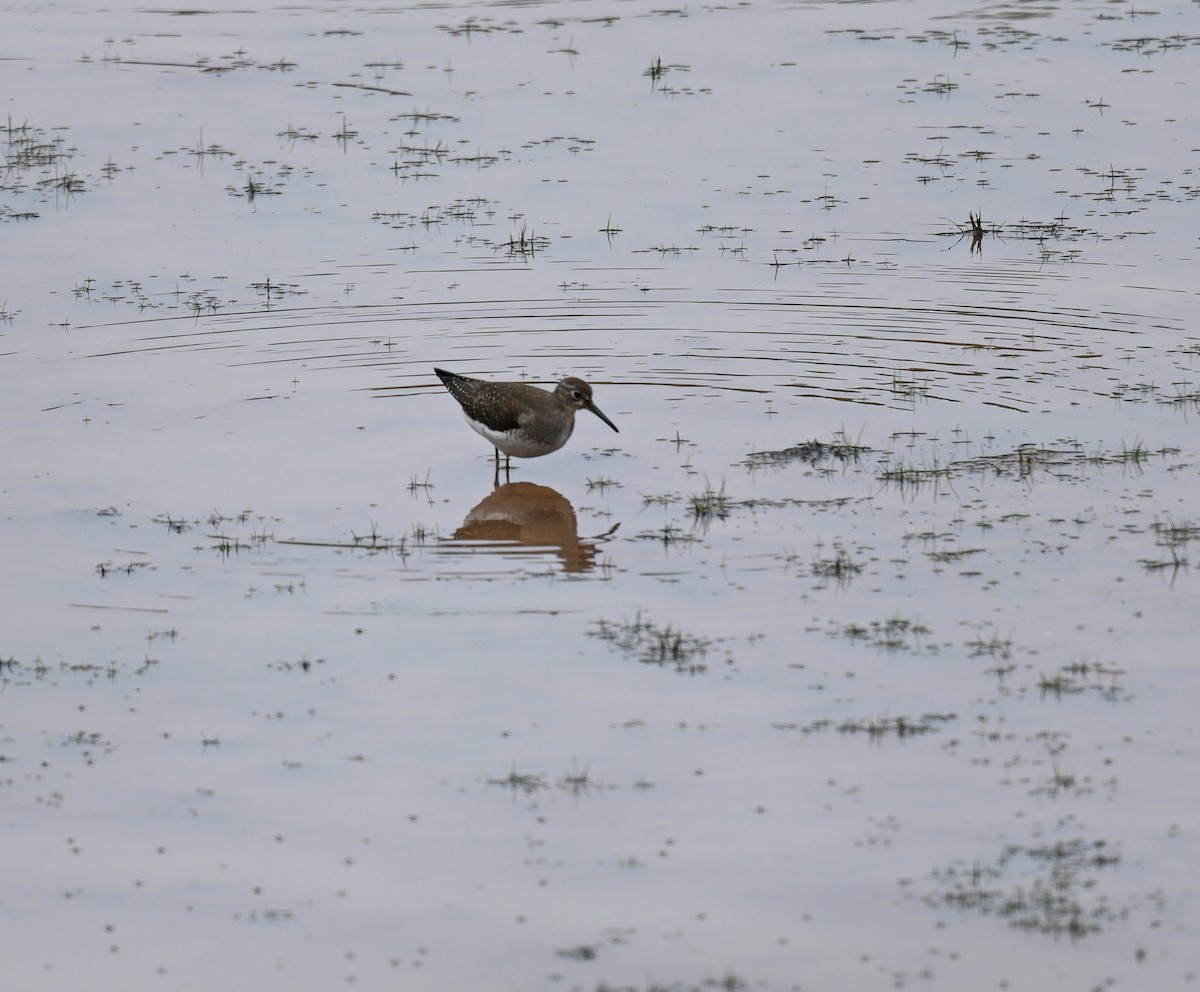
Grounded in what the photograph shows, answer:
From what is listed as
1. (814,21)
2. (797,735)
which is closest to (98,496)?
(797,735)

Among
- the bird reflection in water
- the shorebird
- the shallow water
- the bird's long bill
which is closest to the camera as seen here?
the shallow water

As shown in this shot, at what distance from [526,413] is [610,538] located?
1.85 metres

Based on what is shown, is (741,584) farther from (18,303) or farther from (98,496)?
(18,303)

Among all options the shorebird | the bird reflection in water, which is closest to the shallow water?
the bird reflection in water

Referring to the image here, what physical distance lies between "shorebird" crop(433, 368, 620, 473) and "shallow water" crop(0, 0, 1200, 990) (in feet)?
1.44

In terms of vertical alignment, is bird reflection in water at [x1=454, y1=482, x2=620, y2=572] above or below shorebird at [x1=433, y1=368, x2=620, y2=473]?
below

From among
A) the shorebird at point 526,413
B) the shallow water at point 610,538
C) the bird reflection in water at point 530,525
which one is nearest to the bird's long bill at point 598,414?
the shorebird at point 526,413

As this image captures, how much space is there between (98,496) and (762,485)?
5.02 metres

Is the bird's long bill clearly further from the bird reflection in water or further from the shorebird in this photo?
the bird reflection in water

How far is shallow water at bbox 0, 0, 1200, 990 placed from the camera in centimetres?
802

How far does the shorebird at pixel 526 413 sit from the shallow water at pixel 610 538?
440mm

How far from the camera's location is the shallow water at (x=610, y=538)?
802 centimetres

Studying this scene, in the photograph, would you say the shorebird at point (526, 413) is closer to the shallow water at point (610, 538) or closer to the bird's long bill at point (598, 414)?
the bird's long bill at point (598, 414)

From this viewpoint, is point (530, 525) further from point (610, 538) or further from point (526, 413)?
point (526, 413)
